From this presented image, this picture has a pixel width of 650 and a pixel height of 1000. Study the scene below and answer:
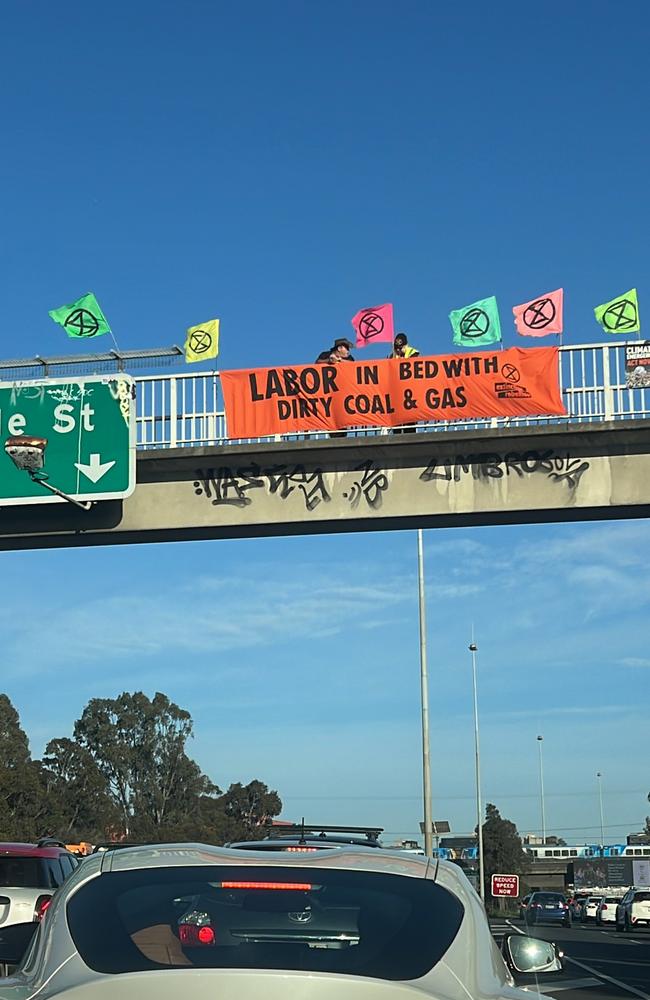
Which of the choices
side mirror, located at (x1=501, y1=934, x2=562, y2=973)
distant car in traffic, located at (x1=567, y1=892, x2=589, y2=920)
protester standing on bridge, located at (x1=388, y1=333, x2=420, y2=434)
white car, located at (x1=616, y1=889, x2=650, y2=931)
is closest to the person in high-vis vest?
protester standing on bridge, located at (x1=388, y1=333, x2=420, y2=434)

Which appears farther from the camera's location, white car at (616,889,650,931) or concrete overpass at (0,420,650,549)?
white car at (616,889,650,931)

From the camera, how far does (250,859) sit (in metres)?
3.89

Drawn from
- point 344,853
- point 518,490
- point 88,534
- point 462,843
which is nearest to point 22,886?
point 88,534

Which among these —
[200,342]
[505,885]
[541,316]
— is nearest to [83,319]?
[200,342]

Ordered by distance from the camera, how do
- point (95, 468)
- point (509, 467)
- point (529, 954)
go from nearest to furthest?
1. point (529, 954)
2. point (509, 467)
3. point (95, 468)

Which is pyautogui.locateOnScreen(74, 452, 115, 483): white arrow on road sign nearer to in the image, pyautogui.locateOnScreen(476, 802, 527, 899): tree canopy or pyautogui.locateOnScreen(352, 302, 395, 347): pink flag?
pyautogui.locateOnScreen(352, 302, 395, 347): pink flag

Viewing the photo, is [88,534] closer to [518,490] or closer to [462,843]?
[518,490]

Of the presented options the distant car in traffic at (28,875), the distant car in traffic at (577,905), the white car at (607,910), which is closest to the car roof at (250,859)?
the distant car in traffic at (28,875)

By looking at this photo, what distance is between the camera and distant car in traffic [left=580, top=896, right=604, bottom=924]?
6410 centimetres

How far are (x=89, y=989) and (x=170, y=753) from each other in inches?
4134

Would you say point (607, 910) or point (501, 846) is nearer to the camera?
point (607, 910)

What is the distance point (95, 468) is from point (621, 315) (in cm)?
820

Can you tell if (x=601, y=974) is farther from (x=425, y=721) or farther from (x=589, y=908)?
(x=589, y=908)

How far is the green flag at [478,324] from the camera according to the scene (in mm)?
20594
